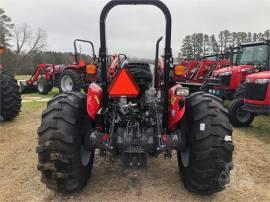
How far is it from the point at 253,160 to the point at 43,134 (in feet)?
10.7

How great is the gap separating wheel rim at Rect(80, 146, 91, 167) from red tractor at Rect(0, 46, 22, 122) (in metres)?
4.25

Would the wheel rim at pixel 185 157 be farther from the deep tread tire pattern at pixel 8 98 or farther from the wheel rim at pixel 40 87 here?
the wheel rim at pixel 40 87

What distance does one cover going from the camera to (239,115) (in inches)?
291

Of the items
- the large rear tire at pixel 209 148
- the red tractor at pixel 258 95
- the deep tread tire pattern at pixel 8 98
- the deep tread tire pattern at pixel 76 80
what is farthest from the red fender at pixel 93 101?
the deep tread tire pattern at pixel 76 80

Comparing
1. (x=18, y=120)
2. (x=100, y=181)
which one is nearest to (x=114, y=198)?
(x=100, y=181)

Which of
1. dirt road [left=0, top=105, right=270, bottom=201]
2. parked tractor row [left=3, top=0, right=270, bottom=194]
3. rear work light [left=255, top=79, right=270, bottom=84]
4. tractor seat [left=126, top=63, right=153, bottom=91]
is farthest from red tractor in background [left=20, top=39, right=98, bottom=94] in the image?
parked tractor row [left=3, top=0, right=270, bottom=194]

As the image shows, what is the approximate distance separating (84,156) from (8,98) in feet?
14.3

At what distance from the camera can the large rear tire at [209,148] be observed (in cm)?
325

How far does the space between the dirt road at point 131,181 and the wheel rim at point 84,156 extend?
0.29m

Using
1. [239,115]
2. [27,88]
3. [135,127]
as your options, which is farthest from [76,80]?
[135,127]

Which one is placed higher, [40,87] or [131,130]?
[131,130]

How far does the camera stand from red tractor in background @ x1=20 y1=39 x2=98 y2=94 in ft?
40.5

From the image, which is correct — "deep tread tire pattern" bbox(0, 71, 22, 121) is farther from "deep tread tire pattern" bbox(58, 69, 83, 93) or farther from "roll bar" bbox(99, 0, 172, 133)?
"roll bar" bbox(99, 0, 172, 133)

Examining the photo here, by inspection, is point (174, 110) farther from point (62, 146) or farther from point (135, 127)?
point (62, 146)
